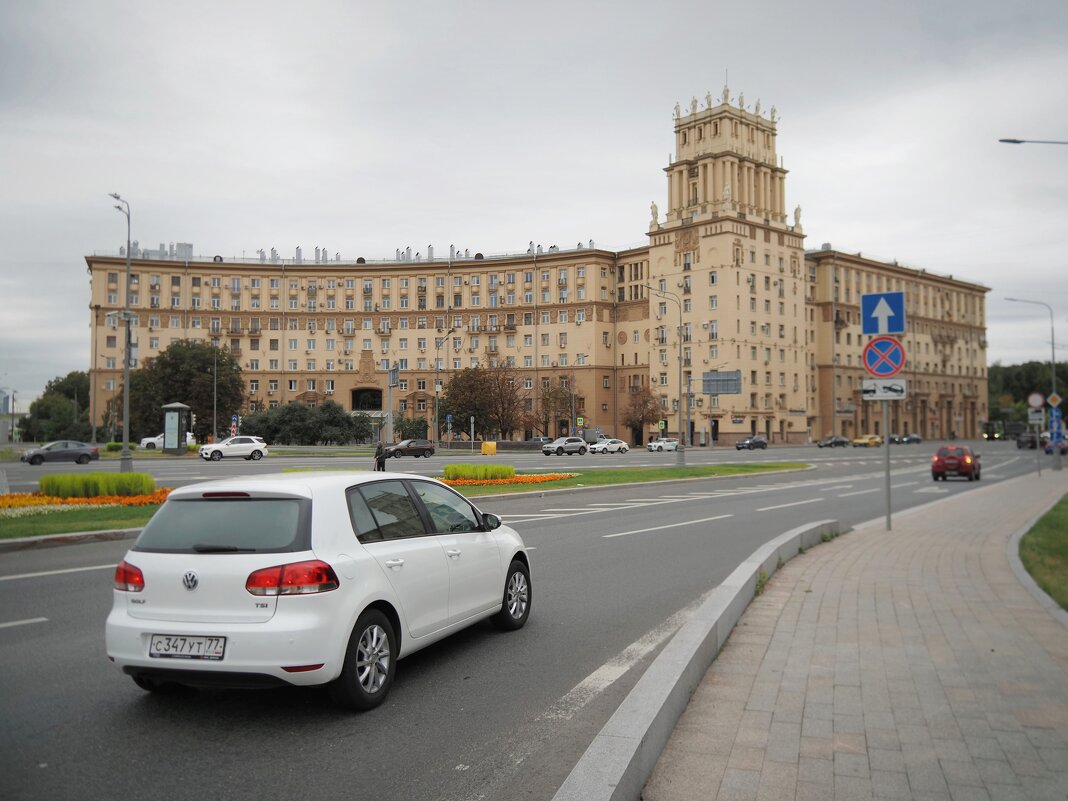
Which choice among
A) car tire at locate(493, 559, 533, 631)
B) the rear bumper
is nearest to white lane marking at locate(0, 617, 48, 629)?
the rear bumper

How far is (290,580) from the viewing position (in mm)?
5137

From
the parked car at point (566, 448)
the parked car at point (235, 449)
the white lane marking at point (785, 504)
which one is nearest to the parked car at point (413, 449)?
the parked car at point (235, 449)

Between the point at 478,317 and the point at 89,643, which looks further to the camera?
the point at 478,317

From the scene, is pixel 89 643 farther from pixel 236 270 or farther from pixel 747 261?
pixel 236 270

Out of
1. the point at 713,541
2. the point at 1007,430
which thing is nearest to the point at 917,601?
the point at 713,541

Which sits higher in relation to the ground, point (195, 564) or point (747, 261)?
point (747, 261)

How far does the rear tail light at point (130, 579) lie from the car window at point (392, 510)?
1508mm

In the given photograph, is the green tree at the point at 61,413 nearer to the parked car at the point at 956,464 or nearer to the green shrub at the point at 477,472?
the green shrub at the point at 477,472

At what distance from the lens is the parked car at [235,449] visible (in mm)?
50156

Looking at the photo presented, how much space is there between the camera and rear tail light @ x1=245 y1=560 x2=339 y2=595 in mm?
5121

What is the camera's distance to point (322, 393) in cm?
11262

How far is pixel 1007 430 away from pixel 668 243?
2687 inches

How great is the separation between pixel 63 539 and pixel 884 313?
14024 millimetres

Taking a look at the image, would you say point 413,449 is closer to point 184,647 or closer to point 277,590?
point 184,647
